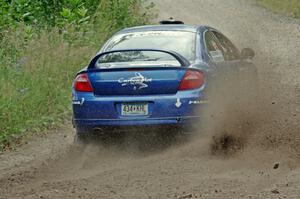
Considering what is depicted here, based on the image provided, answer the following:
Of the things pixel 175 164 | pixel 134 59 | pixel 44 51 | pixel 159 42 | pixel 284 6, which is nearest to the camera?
pixel 175 164

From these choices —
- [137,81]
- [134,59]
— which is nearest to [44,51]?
[134,59]

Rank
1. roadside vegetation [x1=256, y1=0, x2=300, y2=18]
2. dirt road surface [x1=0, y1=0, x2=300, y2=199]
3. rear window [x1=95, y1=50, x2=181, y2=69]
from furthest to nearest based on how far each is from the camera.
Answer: roadside vegetation [x1=256, y1=0, x2=300, y2=18] < rear window [x1=95, y1=50, x2=181, y2=69] < dirt road surface [x1=0, y1=0, x2=300, y2=199]

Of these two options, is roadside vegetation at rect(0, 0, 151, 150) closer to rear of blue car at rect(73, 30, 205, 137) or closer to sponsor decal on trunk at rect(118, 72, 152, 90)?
rear of blue car at rect(73, 30, 205, 137)

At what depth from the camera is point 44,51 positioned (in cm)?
1459

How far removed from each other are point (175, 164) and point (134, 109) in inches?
39.0

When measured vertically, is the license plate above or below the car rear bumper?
above

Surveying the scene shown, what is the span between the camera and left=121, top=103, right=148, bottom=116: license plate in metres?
9.26

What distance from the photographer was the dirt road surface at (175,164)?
7.39m

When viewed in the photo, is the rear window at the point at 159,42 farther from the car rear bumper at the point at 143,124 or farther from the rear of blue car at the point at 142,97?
the car rear bumper at the point at 143,124

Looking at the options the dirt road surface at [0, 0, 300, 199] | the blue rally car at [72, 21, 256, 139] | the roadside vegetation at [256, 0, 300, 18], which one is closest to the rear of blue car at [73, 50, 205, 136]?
the blue rally car at [72, 21, 256, 139]

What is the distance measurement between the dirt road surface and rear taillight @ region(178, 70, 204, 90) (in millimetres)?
502

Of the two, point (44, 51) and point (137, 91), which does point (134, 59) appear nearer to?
point (137, 91)

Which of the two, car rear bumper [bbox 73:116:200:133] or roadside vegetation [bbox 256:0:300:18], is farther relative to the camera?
roadside vegetation [bbox 256:0:300:18]

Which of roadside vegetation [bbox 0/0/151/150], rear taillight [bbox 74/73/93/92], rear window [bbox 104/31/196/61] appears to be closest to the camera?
rear taillight [bbox 74/73/93/92]
